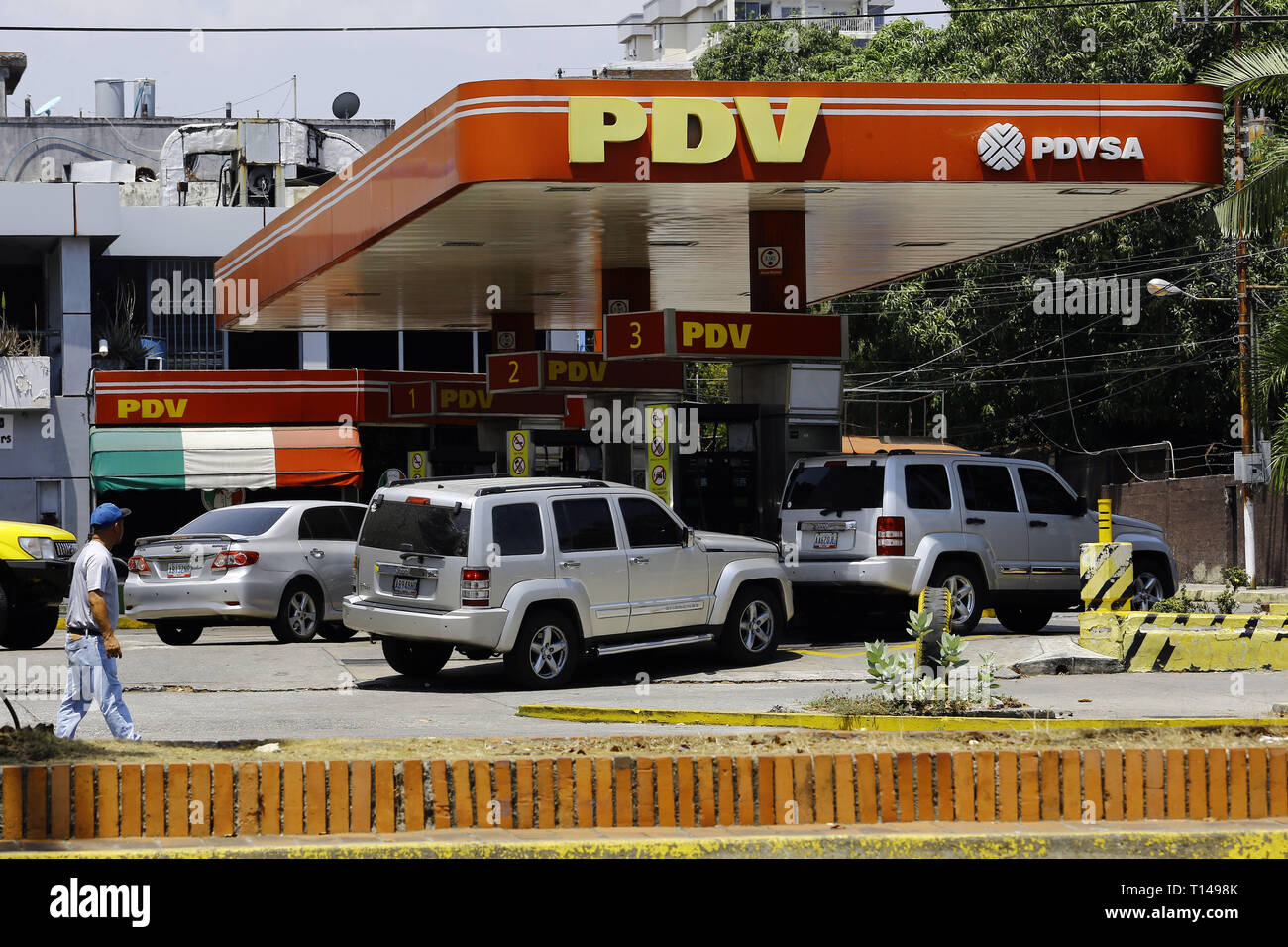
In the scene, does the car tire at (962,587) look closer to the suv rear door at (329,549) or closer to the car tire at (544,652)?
the car tire at (544,652)

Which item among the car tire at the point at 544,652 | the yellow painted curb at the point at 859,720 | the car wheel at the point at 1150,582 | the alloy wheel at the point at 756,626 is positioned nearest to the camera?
the yellow painted curb at the point at 859,720

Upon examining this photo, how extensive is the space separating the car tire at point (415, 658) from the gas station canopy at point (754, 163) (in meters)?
5.16

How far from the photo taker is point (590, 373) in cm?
2242

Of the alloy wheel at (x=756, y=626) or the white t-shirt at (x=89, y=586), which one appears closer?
the white t-shirt at (x=89, y=586)

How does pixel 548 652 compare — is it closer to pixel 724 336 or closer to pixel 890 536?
pixel 890 536

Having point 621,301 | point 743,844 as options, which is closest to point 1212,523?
point 621,301

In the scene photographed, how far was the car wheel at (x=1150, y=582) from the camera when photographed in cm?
1827

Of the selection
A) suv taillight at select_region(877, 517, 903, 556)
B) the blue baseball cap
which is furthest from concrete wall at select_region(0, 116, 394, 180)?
the blue baseball cap

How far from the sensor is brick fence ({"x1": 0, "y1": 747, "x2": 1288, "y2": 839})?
21.4ft

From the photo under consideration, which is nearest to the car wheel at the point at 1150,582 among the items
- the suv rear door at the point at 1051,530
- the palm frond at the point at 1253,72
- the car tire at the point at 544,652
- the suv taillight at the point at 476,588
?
the suv rear door at the point at 1051,530

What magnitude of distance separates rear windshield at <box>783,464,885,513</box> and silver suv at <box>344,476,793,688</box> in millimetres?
2399
